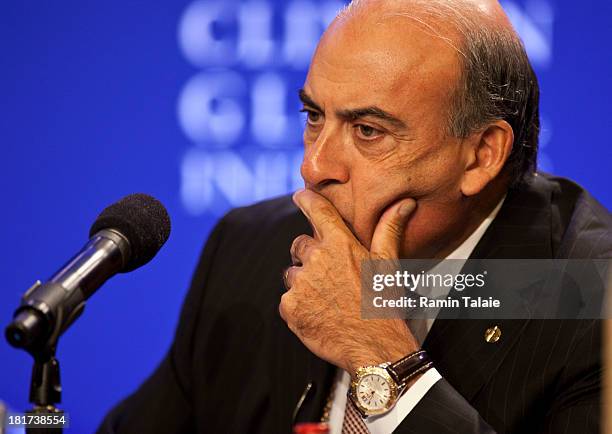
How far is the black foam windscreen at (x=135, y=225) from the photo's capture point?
1.53 metres

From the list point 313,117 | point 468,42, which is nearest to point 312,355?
point 313,117

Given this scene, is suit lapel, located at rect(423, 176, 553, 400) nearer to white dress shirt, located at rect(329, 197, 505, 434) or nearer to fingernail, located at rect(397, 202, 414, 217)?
white dress shirt, located at rect(329, 197, 505, 434)

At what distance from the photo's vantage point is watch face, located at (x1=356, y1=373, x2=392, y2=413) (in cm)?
183

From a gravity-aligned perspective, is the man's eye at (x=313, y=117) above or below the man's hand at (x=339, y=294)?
above

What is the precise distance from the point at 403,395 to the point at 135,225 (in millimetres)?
693

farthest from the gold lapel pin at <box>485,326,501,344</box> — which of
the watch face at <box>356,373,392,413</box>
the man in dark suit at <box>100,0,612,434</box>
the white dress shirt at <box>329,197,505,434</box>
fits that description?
the watch face at <box>356,373,392,413</box>

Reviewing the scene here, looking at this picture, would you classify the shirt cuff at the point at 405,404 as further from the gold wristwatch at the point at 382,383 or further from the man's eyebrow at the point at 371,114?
the man's eyebrow at the point at 371,114

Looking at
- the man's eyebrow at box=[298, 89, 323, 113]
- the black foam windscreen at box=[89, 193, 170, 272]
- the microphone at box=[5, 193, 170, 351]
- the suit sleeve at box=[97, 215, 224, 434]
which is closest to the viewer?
the microphone at box=[5, 193, 170, 351]

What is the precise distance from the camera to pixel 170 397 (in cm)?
243

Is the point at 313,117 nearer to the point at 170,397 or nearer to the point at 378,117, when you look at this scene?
the point at 378,117

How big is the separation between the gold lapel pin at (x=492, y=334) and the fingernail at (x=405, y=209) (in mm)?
344

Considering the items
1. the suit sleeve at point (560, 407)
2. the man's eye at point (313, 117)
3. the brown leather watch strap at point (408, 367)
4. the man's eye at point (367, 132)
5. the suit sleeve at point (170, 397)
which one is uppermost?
the man's eye at point (313, 117)

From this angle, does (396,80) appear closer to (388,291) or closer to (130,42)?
(388,291)
